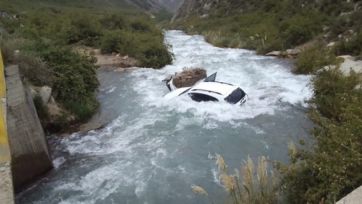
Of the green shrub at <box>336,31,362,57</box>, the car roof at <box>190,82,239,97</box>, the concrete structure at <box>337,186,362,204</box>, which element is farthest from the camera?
the green shrub at <box>336,31,362,57</box>

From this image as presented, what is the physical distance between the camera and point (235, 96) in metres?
15.6

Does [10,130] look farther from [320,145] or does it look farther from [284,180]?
[320,145]

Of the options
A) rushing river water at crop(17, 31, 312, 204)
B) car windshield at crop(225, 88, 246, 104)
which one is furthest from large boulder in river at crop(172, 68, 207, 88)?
car windshield at crop(225, 88, 246, 104)

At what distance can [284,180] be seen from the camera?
25.4 ft

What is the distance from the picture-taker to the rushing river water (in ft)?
31.9

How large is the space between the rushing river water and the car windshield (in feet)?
1.26

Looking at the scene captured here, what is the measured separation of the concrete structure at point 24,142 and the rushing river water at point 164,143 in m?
0.38

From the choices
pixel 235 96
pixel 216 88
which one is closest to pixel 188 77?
pixel 216 88

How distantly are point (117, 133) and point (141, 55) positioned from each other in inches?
517

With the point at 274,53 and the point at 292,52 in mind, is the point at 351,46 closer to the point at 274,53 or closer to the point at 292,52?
the point at 292,52

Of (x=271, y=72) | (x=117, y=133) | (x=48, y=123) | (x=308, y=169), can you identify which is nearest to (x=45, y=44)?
(x=48, y=123)

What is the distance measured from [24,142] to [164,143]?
4.20 metres

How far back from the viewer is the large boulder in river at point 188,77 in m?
18.7

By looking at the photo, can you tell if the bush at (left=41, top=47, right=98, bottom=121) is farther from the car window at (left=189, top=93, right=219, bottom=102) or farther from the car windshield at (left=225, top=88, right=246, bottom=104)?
the car windshield at (left=225, top=88, right=246, bottom=104)
